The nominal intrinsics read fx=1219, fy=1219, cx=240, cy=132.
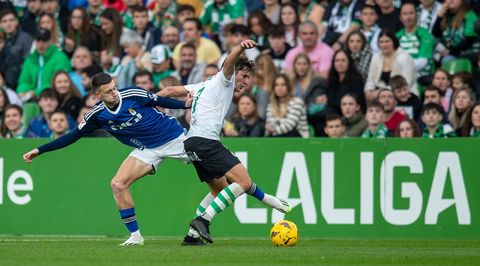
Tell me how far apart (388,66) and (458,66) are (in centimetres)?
114

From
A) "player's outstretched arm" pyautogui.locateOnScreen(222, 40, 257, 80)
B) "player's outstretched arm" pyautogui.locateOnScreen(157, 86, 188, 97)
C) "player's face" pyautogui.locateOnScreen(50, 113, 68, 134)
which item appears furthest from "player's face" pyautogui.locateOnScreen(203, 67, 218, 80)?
"player's outstretched arm" pyautogui.locateOnScreen(222, 40, 257, 80)

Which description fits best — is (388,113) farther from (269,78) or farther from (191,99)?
(191,99)

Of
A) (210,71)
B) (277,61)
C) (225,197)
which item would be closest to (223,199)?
(225,197)

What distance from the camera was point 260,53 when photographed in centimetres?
2058

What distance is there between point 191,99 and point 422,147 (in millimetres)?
4452

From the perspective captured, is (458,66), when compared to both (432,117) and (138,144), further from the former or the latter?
(138,144)

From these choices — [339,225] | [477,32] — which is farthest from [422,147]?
[477,32]

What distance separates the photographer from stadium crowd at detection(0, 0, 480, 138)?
63.8 feet

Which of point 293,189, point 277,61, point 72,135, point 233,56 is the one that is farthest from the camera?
point 277,61

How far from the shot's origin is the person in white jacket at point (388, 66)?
1978 cm

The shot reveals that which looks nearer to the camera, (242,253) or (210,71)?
(242,253)

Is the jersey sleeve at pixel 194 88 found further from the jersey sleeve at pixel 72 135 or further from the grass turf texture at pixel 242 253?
the grass turf texture at pixel 242 253

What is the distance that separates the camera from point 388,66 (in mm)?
20016

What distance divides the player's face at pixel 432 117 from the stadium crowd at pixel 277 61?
0.05 feet
